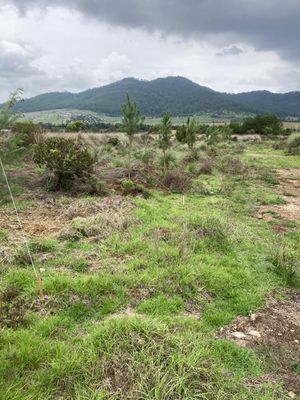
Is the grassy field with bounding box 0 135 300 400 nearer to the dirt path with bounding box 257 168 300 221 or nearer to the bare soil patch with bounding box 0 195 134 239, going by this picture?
the bare soil patch with bounding box 0 195 134 239

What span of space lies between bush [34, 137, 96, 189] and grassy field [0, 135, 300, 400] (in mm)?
1687

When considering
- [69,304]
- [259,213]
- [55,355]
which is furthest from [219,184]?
[55,355]

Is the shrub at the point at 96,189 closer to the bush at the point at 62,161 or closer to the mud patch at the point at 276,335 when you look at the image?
the bush at the point at 62,161

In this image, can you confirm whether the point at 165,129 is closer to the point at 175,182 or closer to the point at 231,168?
the point at 231,168

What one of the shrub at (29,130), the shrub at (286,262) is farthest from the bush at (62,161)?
the shrub at (29,130)

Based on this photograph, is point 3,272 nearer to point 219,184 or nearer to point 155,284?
point 155,284

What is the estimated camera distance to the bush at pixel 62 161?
464 inches

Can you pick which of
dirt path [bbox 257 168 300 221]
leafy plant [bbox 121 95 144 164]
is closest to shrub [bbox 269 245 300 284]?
dirt path [bbox 257 168 300 221]

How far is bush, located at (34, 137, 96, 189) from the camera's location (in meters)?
11.8

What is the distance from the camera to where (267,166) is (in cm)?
1984

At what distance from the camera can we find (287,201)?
12.0 m

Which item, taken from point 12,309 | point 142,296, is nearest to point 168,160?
point 142,296

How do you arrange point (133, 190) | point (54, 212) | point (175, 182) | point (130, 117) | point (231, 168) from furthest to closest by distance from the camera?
point (231, 168)
point (130, 117)
point (175, 182)
point (133, 190)
point (54, 212)

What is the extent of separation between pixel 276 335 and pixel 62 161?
8723 mm
